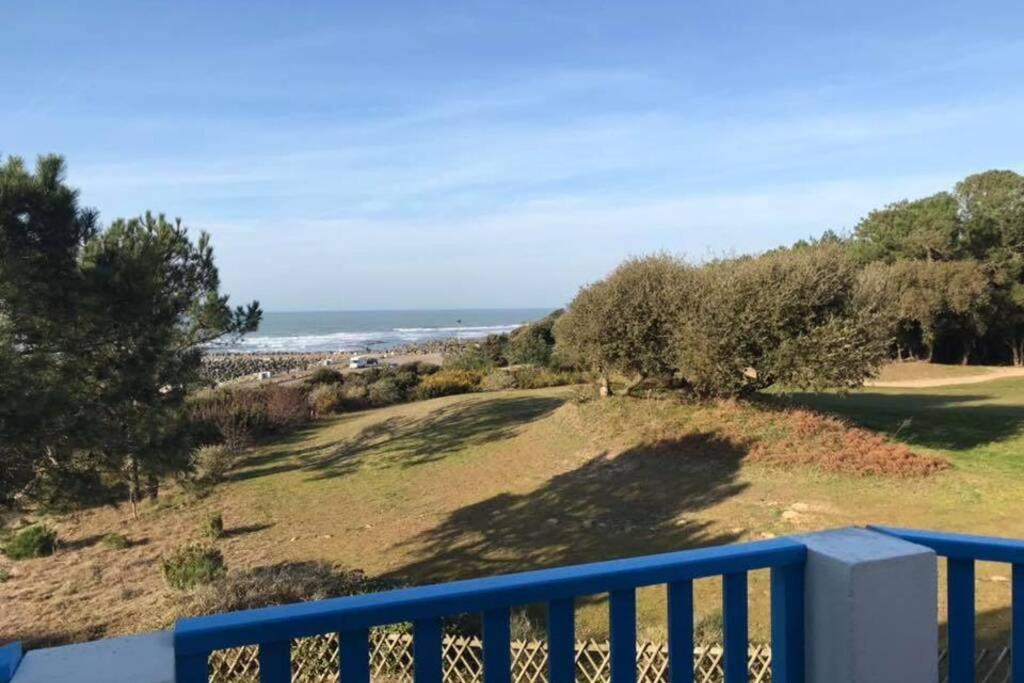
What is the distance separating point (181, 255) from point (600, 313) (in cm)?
742

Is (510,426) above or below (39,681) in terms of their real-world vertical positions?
below

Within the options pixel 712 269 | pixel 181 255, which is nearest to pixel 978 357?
pixel 712 269

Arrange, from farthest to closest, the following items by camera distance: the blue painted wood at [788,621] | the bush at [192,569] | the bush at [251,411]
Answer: the bush at [251,411]
the bush at [192,569]
the blue painted wood at [788,621]

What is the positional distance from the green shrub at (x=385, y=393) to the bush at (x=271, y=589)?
49.8 ft

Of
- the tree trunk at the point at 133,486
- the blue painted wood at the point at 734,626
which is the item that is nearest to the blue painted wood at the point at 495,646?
the blue painted wood at the point at 734,626

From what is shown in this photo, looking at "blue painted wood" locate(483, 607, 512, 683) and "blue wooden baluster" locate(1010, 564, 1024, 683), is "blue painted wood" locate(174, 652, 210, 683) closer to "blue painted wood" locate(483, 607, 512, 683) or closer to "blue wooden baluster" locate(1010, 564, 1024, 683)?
"blue painted wood" locate(483, 607, 512, 683)

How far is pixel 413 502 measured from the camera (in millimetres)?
12406

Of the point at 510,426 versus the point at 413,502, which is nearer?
the point at 413,502

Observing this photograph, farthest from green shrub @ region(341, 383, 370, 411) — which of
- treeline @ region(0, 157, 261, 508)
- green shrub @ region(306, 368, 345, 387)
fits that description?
treeline @ region(0, 157, 261, 508)

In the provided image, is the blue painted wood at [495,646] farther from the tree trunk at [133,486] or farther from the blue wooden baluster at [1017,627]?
the tree trunk at [133,486]

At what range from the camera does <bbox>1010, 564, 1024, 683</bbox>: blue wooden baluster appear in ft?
6.53

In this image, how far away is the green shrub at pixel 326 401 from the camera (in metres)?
22.1

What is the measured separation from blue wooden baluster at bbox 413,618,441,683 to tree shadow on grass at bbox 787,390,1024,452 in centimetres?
1301

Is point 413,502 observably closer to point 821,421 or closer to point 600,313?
point 600,313
